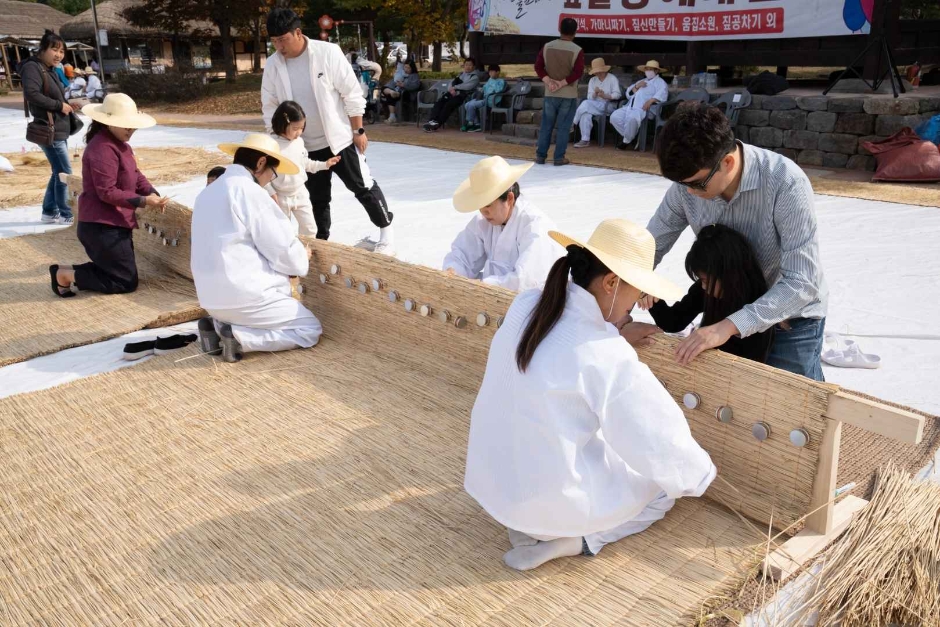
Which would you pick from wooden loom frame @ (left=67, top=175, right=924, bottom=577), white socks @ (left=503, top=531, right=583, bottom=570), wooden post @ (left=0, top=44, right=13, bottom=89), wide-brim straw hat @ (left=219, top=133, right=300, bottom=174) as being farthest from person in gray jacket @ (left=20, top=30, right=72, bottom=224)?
wooden post @ (left=0, top=44, right=13, bottom=89)

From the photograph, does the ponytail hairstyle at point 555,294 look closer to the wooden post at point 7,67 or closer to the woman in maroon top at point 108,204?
the woman in maroon top at point 108,204

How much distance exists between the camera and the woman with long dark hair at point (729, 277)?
7.67 ft

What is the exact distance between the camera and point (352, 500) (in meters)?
2.40

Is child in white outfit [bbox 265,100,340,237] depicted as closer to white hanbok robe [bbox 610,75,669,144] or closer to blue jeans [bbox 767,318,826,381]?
blue jeans [bbox 767,318,826,381]

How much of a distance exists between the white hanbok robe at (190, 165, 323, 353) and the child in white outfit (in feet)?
2.52

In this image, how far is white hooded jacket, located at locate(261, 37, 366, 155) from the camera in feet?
14.9

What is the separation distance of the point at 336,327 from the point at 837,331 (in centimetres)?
236

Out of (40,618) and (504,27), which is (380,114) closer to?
(504,27)

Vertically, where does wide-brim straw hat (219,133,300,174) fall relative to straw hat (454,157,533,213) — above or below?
above

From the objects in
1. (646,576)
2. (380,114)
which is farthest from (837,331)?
(380,114)

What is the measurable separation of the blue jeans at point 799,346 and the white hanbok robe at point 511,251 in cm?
94

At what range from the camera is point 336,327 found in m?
3.73

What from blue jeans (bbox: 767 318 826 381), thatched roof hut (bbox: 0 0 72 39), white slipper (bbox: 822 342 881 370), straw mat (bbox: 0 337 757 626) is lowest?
straw mat (bbox: 0 337 757 626)

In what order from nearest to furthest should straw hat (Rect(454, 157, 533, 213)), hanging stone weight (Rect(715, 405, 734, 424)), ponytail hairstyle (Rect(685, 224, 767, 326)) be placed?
1. hanging stone weight (Rect(715, 405, 734, 424))
2. ponytail hairstyle (Rect(685, 224, 767, 326))
3. straw hat (Rect(454, 157, 533, 213))
